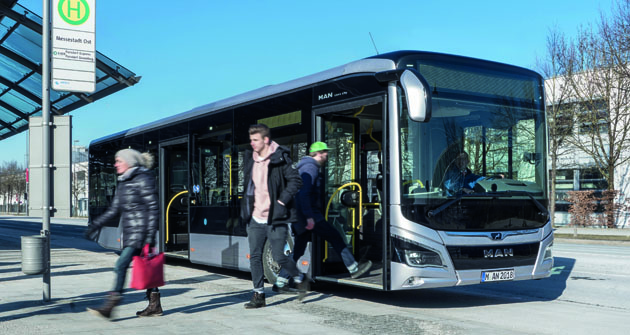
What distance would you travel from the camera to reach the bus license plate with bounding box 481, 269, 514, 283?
761 centimetres

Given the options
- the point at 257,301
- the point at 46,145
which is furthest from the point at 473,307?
the point at 46,145

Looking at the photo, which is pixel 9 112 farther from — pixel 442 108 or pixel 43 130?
pixel 442 108

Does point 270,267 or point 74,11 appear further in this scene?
point 270,267

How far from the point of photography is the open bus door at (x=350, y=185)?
8680mm

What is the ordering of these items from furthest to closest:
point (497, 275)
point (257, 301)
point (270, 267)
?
point (270, 267) < point (497, 275) < point (257, 301)

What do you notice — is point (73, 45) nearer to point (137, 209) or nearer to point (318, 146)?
point (137, 209)

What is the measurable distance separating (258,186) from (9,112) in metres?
14.5

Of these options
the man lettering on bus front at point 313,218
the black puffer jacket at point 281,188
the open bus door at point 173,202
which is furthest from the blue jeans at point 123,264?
the open bus door at point 173,202

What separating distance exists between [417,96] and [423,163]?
838mm

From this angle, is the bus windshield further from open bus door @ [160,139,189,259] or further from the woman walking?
open bus door @ [160,139,189,259]

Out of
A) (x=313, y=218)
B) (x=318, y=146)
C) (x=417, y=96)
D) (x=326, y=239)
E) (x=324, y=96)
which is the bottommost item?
(x=326, y=239)

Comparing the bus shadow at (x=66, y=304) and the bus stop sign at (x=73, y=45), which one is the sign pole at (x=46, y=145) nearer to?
the bus stop sign at (x=73, y=45)

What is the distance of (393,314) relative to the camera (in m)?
7.38

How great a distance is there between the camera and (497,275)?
7688mm
